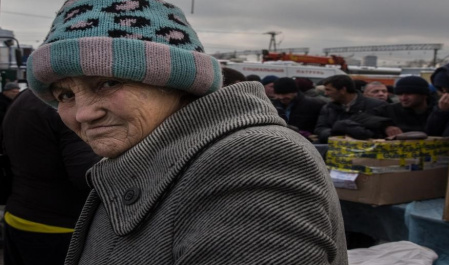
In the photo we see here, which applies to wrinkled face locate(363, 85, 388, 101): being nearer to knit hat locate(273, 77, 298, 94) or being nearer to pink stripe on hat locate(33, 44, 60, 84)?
knit hat locate(273, 77, 298, 94)

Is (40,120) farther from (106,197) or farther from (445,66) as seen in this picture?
(445,66)

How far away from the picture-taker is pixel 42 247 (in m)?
2.55

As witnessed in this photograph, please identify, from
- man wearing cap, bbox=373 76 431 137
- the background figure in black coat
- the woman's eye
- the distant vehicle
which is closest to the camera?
the woman's eye

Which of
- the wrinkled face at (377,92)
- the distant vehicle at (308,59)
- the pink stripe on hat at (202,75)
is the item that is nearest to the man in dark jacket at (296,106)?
the wrinkled face at (377,92)

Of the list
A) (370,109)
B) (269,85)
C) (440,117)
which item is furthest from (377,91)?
(440,117)

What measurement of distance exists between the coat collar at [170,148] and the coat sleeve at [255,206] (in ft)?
0.15

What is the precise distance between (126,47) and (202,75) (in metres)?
0.17

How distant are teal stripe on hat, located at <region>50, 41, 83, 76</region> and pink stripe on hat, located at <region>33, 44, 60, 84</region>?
0.05 ft

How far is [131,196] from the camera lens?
100cm

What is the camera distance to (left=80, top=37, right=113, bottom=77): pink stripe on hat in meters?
0.99

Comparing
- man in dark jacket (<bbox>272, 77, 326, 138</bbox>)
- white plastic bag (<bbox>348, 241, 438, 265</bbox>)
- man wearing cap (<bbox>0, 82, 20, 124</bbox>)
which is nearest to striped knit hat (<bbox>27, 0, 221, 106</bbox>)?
white plastic bag (<bbox>348, 241, 438, 265</bbox>)

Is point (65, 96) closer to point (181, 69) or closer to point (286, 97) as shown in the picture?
point (181, 69)

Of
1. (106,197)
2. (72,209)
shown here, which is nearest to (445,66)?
(72,209)

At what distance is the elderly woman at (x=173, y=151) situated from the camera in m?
0.84
